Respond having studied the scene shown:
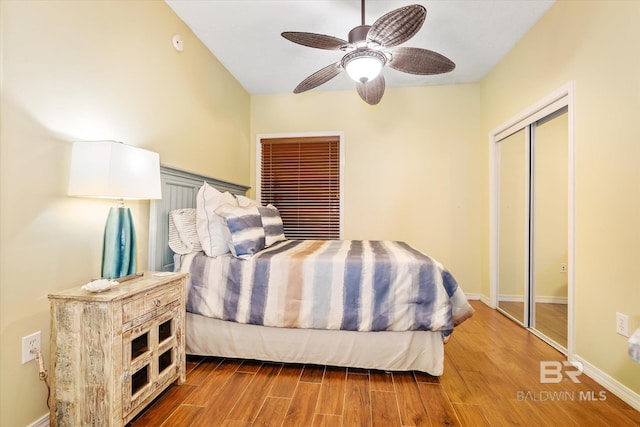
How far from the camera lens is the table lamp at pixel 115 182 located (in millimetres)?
1367

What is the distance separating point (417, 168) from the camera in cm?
364

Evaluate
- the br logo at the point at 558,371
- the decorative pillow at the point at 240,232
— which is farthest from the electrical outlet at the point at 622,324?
the decorative pillow at the point at 240,232

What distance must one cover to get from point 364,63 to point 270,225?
1567mm

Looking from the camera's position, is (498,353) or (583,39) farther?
(498,353)

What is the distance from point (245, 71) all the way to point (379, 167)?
195 cm

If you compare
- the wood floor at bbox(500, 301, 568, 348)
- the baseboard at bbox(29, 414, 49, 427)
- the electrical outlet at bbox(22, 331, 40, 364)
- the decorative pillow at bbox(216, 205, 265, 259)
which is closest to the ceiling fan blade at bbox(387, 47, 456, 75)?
the decorative pillow at bbox(216, 205, 265, 259)

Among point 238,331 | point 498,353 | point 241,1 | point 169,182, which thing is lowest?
point 498,353

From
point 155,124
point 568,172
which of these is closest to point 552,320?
point 568,172

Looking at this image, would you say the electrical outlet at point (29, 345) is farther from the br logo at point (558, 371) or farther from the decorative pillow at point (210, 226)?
the br logo at point (558, 371)

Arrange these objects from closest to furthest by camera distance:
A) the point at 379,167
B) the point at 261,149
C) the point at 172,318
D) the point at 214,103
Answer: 1. the point at 172,318
2. the point at 214,103
3. the point at 379,167
4. the point at 261,149

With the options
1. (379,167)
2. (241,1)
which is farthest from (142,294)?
(379,167)

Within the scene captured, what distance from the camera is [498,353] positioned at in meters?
2.17

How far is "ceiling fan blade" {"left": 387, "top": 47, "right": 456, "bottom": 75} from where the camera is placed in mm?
1937

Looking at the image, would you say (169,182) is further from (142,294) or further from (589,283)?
(589,283)
